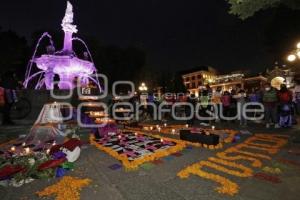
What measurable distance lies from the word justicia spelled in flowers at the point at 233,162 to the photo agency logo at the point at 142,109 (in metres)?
4.93

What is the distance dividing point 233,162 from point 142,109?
12.8 metres

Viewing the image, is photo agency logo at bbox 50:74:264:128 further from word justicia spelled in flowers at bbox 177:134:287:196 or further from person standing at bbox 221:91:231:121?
word justicia spelled in flowers at bbox 177:134:287:196

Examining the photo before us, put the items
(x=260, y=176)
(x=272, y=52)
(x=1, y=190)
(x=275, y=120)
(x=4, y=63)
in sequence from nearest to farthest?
(x=1, y=190)
(x=260, y=176)
(x=275, y=120)
(x=272, y=52)
(x=4, y=63)

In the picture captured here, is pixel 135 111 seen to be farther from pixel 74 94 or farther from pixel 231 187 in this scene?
pixel 231 187

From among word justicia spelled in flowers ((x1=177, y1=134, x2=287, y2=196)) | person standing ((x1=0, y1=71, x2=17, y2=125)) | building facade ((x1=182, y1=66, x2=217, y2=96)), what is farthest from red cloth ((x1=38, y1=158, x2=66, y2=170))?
building facade ((x1=182, y1=66, x2=217, y2=96))

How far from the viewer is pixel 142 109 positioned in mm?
18688

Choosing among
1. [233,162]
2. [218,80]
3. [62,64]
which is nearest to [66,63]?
[62,64]

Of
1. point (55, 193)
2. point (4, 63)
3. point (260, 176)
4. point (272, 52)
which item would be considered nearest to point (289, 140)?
point (260, 176)

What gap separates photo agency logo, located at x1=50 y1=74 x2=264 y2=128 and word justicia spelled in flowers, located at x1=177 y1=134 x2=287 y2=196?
4928 millimetres

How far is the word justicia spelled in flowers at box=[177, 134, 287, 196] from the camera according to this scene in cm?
491

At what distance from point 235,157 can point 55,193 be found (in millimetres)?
5051

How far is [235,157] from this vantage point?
6.73m

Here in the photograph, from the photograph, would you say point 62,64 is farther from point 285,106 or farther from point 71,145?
point 285,106

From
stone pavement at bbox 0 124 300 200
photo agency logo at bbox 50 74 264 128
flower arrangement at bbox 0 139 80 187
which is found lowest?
stone pavement at bbox 0 124 300 200
